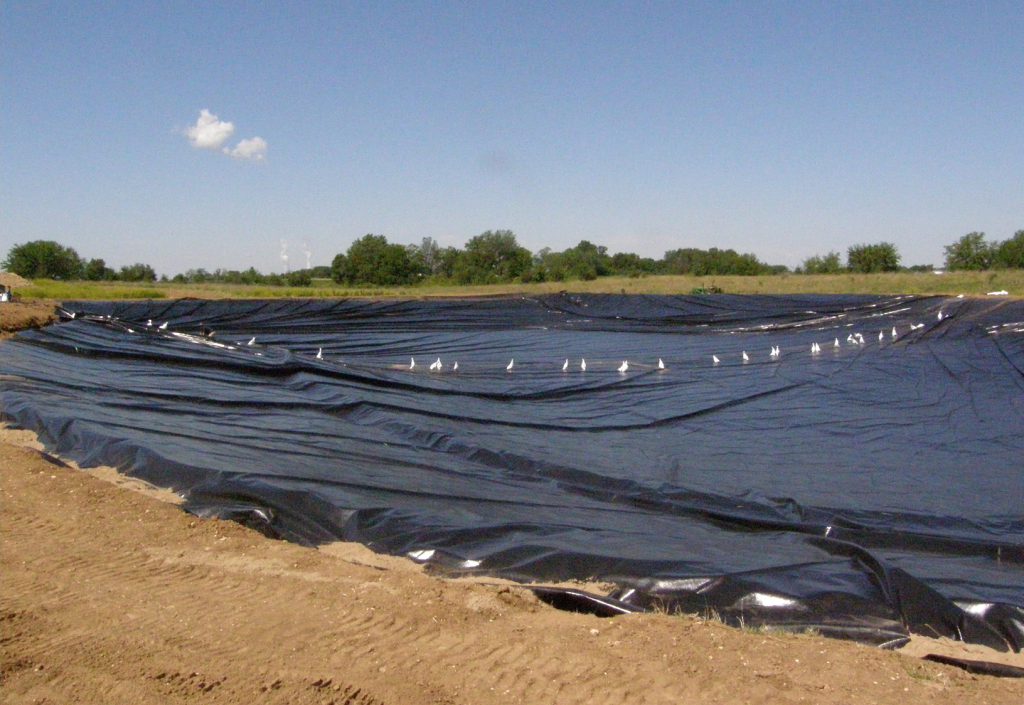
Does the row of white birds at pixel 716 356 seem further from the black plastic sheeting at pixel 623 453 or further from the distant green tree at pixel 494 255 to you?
the distant green tree at pixel 494 255

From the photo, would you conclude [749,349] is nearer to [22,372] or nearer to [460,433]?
[460,433]

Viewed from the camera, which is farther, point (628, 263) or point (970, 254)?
point (628, 263)

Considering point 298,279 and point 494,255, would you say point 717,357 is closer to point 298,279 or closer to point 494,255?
point 298,279

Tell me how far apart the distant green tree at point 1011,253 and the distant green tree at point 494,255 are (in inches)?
922

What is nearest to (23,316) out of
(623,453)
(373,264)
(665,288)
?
(623,453)

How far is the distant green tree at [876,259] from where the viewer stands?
1588 inches

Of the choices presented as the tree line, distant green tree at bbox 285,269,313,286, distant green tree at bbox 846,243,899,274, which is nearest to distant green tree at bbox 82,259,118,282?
the tree line

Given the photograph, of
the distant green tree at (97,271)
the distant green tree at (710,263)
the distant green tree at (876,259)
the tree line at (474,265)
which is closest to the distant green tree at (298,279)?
the tree line at (474,265)

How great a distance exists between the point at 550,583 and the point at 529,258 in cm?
4387

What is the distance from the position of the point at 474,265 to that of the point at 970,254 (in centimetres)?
2600

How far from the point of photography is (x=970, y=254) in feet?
134

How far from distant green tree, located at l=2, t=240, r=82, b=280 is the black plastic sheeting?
2633cm

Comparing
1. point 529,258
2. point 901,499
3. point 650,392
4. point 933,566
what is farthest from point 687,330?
point 529,258

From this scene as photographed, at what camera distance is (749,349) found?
13547 millimetres
